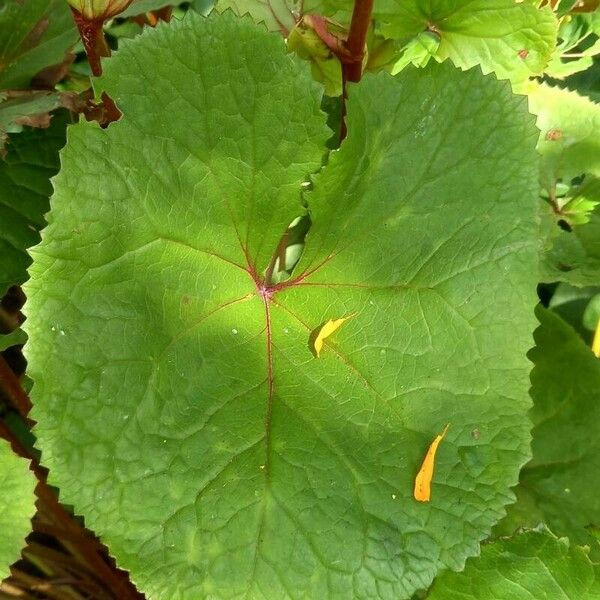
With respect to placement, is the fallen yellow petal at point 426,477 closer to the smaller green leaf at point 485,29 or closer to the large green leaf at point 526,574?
the large green leaf at point 526,574

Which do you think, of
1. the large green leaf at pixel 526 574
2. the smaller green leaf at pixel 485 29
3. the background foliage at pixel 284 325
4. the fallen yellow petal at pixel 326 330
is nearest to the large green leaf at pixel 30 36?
the background foliage at pixel 284 325

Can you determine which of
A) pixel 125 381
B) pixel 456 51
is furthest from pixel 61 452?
pixel 456 51

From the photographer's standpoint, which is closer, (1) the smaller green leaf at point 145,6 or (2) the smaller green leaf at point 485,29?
(2) the smaller green leaf at point 485,29

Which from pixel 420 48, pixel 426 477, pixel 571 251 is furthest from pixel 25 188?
pixel 571 251

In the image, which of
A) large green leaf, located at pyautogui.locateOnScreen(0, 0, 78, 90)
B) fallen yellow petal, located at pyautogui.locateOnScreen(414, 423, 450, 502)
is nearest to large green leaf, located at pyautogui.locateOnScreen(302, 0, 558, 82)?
large green leaf, located at pyautogui.locateOnScreen(0, 0, 78, 90)

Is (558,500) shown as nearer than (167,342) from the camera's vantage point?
No

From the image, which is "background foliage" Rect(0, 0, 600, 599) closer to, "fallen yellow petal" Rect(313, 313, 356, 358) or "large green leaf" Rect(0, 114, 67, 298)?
"fallen yellow petal" Rect(313, 313, 356, 358)

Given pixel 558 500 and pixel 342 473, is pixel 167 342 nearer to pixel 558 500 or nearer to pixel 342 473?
pixel 342 473
